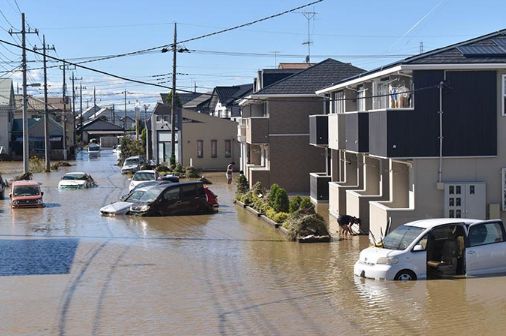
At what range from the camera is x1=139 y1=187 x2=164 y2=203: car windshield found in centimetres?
3525

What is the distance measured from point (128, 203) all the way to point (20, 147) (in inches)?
2455

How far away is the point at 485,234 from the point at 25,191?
26872 millimetres

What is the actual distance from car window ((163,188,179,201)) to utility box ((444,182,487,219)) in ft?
48.3

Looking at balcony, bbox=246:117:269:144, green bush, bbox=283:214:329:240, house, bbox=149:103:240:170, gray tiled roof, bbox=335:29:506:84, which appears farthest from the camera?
house, bbox=149:103:240:170

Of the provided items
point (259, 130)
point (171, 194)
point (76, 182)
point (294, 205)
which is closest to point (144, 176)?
point (76, 182)

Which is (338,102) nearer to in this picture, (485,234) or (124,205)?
(124,205)

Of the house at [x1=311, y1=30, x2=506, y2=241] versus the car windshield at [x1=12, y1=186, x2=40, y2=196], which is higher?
the house at [x1=311, y1=30, x2=506, y2=241]

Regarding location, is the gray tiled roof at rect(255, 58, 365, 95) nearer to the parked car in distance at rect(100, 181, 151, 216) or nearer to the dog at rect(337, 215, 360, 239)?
the parked car in distance at rect(100, 181, 151, 216)

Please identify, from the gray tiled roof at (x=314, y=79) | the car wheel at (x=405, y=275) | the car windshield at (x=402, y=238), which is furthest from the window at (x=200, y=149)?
the car wheel at (x=405, y=275)

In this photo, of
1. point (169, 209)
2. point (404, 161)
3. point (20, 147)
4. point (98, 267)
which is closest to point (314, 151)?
point (169, 209)

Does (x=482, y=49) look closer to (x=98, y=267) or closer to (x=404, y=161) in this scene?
(x=404, y=161)

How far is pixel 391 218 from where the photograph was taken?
23781 millimetres

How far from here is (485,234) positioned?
61.8ft

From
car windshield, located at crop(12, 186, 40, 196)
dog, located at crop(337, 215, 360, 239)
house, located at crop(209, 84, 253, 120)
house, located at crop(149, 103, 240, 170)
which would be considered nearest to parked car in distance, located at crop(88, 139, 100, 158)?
house, located at crop(209, 84, 253, 120)
